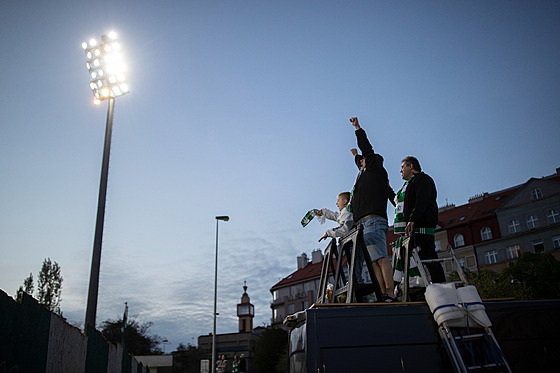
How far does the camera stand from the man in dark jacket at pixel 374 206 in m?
4.73

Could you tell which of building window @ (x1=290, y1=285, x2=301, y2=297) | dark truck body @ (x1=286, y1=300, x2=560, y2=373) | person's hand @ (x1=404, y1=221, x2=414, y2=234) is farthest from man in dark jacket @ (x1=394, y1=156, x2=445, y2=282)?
building window @ (x1=290, y1=285, x2=301, y2=297)

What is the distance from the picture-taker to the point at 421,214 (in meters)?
4.63

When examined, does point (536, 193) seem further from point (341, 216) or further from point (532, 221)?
point (341, 216)

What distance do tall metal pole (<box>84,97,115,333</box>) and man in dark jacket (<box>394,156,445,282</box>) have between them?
5.50 m

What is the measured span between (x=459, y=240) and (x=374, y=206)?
42.0 meters

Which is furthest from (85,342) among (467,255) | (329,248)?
(467,255)

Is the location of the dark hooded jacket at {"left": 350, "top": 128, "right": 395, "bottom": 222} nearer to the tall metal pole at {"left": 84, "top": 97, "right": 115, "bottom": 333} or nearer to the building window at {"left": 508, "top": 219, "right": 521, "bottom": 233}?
the tall metal pole at {"left": 84, "top": 97, "right": 115, "bottom": 333}

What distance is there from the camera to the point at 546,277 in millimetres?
28125

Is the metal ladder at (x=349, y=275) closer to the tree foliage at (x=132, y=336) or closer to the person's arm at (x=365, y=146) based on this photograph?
the person's arm at (x=365, y=146)

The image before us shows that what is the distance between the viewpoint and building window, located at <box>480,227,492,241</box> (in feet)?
136

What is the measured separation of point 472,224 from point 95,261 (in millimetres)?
41272

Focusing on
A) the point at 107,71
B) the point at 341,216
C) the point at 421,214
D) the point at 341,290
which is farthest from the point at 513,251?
the point at 341,290

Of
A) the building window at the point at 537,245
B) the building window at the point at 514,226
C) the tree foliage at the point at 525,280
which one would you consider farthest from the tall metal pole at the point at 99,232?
the building window at the point at 514,226

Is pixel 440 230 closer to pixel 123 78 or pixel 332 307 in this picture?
pixel 123 78
